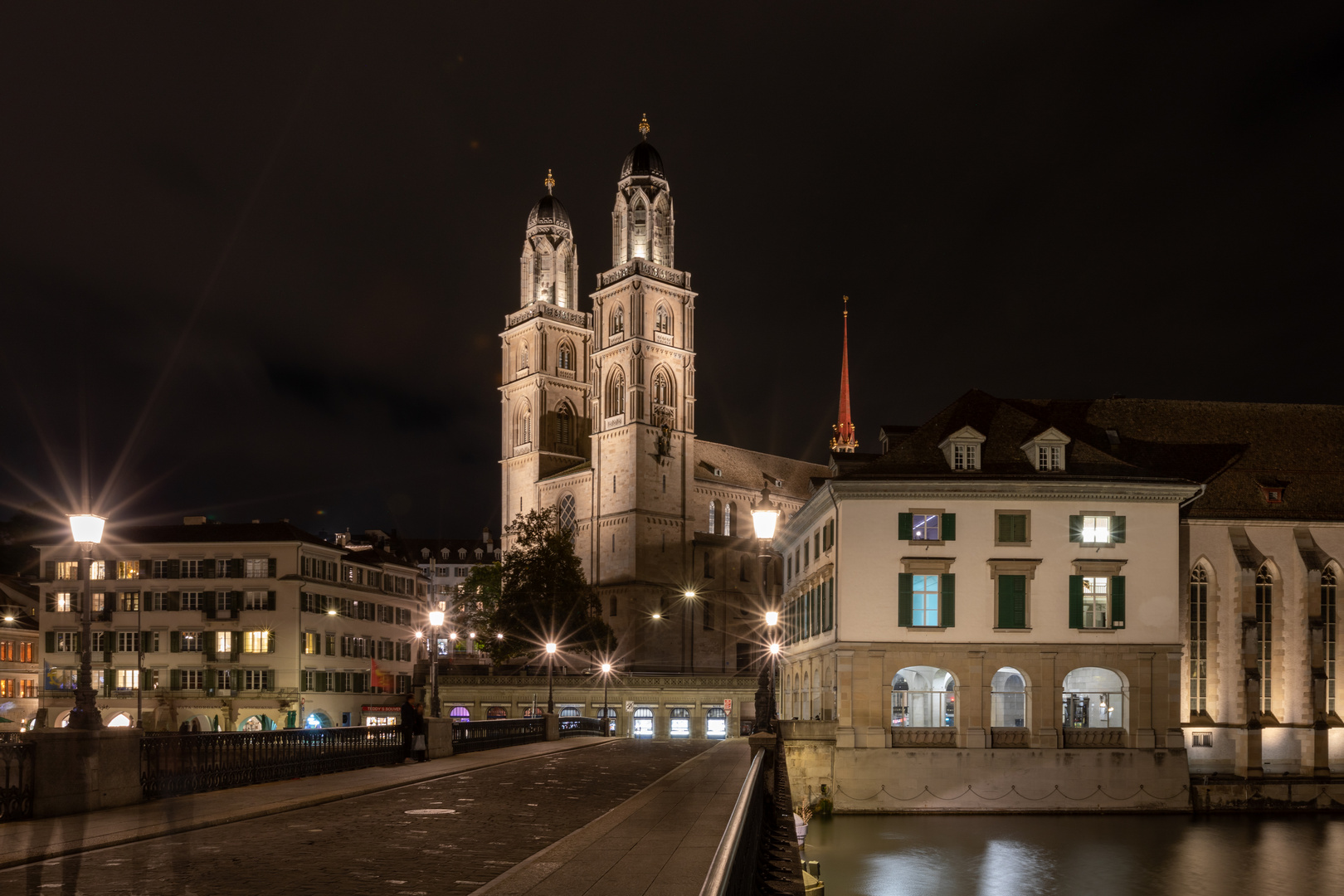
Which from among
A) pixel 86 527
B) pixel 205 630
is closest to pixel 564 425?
pixel 205 630

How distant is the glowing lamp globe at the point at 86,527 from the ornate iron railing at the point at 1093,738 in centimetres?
3424

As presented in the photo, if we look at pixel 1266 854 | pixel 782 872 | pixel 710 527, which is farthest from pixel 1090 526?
pixel 710 527

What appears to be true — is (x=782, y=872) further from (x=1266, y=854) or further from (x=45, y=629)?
(x=45, y=629)

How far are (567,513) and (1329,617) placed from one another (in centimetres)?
5952

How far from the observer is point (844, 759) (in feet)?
137

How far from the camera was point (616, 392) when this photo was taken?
3802 inches

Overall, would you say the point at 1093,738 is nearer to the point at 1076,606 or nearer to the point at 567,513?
the point at 1076,606

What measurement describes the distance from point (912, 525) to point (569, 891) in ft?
113

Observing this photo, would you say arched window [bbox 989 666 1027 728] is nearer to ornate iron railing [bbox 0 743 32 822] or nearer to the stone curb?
the stone curb

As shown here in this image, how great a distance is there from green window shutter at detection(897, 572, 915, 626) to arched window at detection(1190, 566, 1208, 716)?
12.8 m

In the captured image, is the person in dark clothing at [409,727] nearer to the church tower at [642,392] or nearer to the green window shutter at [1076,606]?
the green window shutter at [1076,606]

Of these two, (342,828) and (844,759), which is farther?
(844,759)

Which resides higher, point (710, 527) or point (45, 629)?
point (710, 527)

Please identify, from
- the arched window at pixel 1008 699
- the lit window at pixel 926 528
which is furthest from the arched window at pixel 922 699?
the lit window at pixel 926 528
